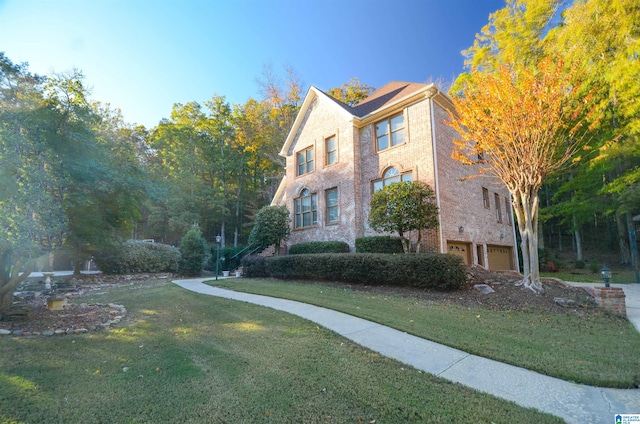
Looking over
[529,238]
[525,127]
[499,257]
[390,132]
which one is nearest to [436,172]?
[390,132]

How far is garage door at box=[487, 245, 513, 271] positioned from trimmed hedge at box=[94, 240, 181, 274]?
634 inches

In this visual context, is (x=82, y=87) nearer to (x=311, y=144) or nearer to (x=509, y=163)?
(x=311, y=144)

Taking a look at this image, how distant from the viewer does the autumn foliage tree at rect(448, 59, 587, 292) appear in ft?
23.8

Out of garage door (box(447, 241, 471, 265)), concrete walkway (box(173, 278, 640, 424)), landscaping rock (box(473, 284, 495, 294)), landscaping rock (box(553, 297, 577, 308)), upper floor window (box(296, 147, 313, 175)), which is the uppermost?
upper floor window (box(296, 147, 313, 175))

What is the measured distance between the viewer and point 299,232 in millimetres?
15359

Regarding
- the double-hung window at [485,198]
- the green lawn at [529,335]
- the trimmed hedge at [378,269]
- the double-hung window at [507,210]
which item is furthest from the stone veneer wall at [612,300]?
the double-hung window at [507,210]

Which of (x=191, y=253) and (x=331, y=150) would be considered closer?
(x=331, y=150)

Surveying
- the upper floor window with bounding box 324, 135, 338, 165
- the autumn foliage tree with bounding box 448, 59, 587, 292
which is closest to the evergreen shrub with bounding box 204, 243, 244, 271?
the upper floor window with bounding box 324, 135, 338, 165

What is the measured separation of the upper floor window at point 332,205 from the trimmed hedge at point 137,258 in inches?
361

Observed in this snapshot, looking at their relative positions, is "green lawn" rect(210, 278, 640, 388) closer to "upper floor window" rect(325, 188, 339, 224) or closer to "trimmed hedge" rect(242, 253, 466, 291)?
"trimmed hedge" rect(242, 253, 466, 291)

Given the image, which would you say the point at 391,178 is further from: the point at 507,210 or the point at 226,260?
the point at 226,260

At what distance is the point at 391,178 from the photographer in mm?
12086

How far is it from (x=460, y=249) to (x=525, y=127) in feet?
18.3

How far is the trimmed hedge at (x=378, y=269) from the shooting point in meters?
7.92
